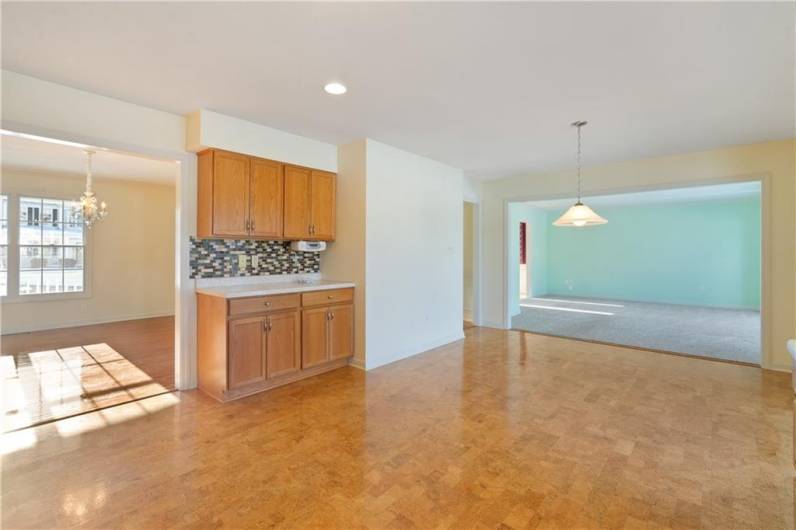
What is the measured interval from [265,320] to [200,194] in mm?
1354

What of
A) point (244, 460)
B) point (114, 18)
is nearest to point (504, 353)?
point (244, 460)

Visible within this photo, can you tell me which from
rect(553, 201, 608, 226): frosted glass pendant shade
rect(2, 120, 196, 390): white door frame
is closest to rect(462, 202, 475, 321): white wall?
rect(553, 201, 608, 226): frosted glass pendant shade

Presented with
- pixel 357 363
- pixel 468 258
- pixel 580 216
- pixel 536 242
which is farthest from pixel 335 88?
pixel 536 242

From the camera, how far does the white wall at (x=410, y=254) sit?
14.2 feet

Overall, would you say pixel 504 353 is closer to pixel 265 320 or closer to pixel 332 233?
pixel 332 233

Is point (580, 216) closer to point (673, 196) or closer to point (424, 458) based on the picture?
point (424, 458)

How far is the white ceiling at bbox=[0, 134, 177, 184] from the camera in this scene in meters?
4.58

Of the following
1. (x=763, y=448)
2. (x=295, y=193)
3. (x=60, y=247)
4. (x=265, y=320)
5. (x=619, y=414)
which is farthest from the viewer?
(x=60, y=247)

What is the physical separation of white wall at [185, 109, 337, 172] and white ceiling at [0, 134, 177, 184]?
3.88 feet

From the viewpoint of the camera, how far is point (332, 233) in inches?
175

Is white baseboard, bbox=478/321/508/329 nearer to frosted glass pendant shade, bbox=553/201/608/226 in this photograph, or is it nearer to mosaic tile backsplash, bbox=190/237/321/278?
frosted glass pendant shade, bbox=553/201/608/226

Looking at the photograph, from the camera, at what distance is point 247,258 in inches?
160

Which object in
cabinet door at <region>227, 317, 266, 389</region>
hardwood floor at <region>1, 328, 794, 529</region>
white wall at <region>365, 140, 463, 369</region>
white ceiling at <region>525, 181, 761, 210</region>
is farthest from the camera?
white ceiling at <region>525, 181, 761, 210</region>

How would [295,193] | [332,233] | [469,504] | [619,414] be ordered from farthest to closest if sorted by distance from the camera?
[332,233] → [295,193] → [619,414] → [469,504]
